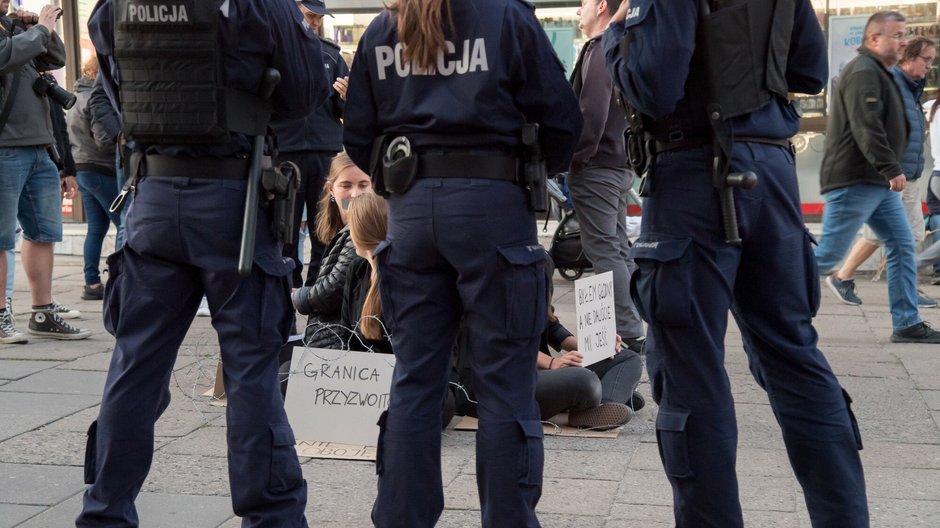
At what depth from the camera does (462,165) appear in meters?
3.15

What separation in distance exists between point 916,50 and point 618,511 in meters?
5.18

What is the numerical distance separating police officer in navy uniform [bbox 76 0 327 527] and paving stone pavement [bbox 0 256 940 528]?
562 millimetres

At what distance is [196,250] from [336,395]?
1.51 meters

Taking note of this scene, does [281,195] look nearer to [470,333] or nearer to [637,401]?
[470,333]

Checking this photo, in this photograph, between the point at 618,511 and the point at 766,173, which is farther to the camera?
the point at 618,511

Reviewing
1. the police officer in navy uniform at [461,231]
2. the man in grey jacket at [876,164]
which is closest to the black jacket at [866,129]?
the man in grey jacket at [876,164]

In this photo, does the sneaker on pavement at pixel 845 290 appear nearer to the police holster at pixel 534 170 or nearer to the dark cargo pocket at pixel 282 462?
the police holster at pixel 534 170

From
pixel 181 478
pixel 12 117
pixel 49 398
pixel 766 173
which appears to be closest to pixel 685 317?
pixel 766 173

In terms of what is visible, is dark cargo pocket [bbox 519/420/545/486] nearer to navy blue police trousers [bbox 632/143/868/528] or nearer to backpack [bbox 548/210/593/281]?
navy blue police trousers [bbox 632/143/868/528]

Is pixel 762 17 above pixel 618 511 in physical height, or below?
above

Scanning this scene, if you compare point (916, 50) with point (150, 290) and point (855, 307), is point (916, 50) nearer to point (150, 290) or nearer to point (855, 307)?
point (855, 307)

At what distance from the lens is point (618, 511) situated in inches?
154

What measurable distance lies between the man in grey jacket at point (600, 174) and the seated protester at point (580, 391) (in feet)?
3.24

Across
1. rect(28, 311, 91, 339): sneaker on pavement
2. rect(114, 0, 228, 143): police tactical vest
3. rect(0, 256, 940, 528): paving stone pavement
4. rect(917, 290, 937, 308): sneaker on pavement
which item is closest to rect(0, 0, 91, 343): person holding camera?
rect(28, 311, 91, 339): sneaker on pavement
